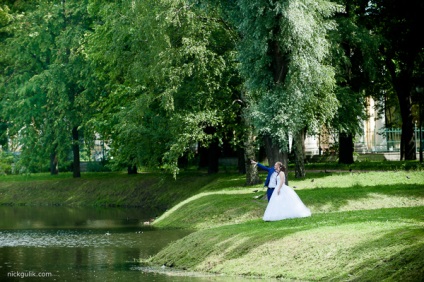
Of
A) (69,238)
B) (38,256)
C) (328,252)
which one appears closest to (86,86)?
(69,238)

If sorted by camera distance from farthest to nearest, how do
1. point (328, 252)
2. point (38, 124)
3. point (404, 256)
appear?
point (38, 124), point (328, 252), point (404, 256)

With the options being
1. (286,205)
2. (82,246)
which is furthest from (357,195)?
(82,246)

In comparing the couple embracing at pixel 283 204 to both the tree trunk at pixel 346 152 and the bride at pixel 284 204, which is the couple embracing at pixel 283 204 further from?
the tree trunk at pixel 346 152

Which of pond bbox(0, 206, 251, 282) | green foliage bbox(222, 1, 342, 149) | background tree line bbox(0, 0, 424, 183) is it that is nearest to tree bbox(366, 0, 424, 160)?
background tree line bbox(0, 0, 424, 183)

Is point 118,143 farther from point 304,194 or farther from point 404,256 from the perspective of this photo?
point 404,256

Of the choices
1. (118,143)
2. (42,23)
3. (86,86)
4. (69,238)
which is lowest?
(69,238)

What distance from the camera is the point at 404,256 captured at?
725 inches

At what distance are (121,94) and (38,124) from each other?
13.5 m

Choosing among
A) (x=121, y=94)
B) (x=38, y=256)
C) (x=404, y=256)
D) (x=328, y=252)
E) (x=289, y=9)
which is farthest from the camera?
(x=121, y=94)

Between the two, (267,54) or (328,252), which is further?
(267,54)

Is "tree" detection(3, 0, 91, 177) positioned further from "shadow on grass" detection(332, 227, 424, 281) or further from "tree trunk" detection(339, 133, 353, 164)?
"shadow on grass" detection(332, 227, 424, 281)

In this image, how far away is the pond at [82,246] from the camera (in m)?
23.7

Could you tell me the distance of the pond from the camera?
2373 cm

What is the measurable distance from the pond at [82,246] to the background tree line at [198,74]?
4.90 meters
